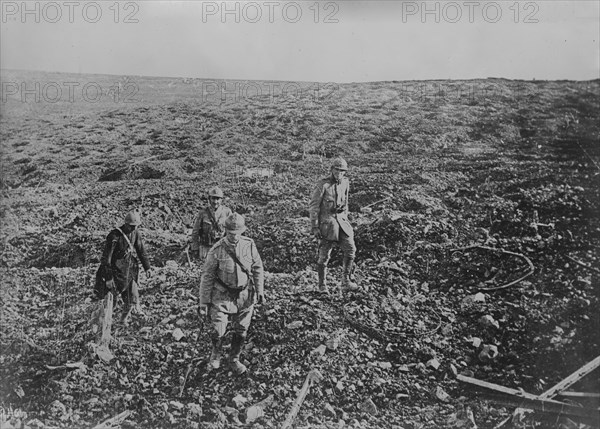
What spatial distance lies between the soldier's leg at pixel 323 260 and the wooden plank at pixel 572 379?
261 cm

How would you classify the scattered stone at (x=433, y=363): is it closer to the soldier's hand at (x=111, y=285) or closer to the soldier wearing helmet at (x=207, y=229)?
the soldier wearing helmet at (x=207, y=229)

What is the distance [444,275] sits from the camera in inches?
260

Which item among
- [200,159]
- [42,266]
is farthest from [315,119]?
Answer: [42,266]

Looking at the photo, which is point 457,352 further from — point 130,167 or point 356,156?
point 130,167

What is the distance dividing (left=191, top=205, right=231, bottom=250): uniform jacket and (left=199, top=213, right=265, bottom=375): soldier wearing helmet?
1012mm

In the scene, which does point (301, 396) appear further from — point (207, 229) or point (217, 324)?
point (207, 229)

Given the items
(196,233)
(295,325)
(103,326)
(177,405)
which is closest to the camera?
(177,405)

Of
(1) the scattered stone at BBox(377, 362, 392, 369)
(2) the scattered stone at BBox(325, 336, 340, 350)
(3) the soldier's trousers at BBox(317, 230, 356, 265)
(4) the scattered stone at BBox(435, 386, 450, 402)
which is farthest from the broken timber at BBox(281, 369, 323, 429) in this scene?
(3) the soldier's trousers at BBox(317, 230, 356, 265)

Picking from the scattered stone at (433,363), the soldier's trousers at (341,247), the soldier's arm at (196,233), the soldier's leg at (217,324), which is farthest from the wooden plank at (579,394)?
the soldier's arm at (196,233)

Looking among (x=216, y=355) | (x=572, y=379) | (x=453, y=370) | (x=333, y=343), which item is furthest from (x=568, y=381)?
(x=216, y=355)

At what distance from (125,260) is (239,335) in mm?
1702

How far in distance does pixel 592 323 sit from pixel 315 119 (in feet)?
14.0

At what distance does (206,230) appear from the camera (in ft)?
22.4

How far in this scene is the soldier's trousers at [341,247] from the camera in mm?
6574
